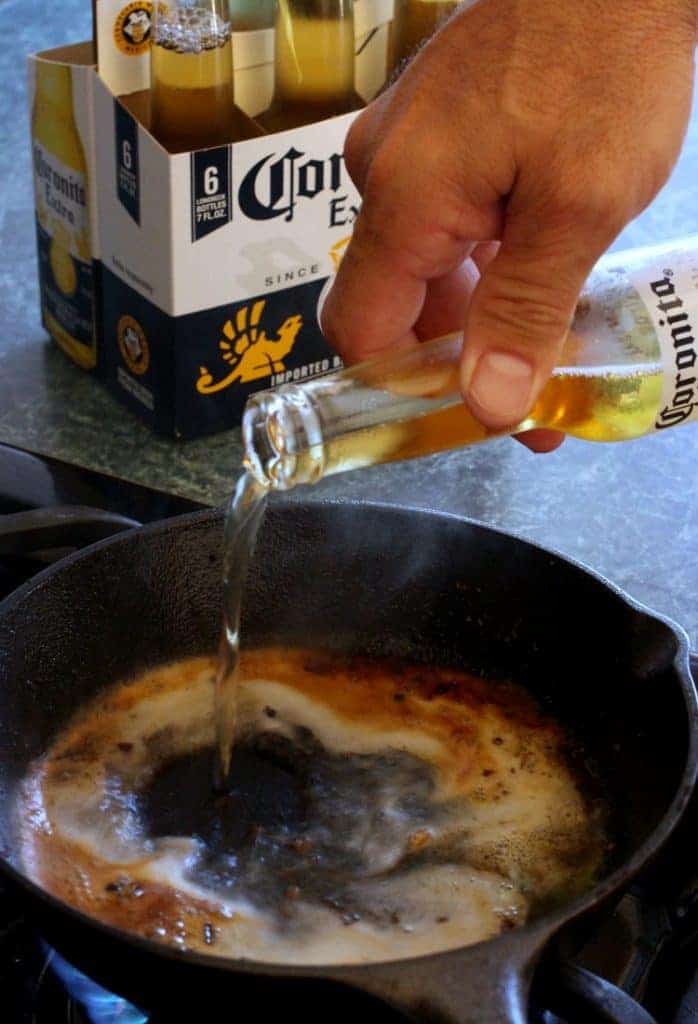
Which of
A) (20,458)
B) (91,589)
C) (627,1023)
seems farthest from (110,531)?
(627,1023)

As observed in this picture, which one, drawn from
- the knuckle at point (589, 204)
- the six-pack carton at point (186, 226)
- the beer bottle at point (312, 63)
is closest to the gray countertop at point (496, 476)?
the six-pack carton at point (186, 226)

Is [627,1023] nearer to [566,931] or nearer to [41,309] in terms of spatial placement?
[566,931]

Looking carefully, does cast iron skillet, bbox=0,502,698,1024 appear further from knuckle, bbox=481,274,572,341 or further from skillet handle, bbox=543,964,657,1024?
knuckle, bbox=481,274,572,341

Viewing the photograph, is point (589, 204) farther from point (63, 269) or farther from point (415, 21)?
point (63, 269)

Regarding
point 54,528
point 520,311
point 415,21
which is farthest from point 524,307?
point 415,21

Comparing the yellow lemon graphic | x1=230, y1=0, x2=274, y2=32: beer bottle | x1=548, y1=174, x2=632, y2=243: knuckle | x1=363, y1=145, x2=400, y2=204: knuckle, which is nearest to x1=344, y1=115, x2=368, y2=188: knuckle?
x1=363, y1=145, x2=400, y2=204: knuckle
